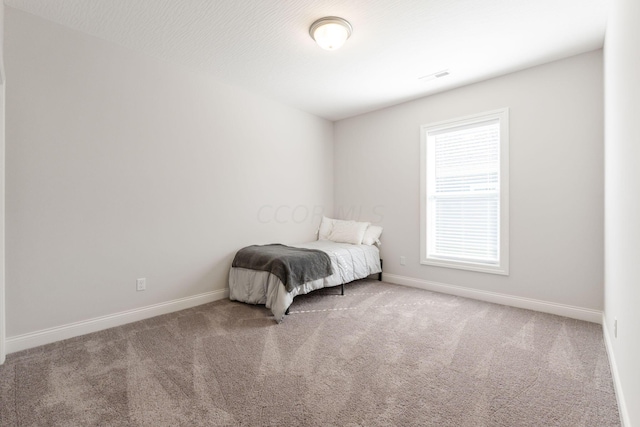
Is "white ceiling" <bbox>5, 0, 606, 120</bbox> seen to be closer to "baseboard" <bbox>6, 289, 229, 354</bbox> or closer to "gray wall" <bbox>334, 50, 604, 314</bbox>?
"gray wall" <bbox>334, 50, 604, 314</bbox>

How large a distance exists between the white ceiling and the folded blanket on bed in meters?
2.03

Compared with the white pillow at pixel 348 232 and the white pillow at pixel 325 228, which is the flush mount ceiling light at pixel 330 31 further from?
the white pillow at pixel 325 228

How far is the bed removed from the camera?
3.12 meters

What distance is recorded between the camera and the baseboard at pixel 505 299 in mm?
2963

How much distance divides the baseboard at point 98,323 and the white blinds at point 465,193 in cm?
302

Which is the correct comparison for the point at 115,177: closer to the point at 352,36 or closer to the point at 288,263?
the point at 288,263

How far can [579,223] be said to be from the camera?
3000mm

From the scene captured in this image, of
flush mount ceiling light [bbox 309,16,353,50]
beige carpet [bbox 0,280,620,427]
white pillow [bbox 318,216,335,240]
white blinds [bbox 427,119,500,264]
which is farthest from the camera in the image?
white pillow [bbox 318,216,335,240]

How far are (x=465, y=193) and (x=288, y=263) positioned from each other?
94.4 inches

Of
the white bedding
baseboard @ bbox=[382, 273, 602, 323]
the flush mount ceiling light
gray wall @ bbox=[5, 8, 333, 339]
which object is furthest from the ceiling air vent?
baseboard @ bbox=[382, 273, 602, 323]

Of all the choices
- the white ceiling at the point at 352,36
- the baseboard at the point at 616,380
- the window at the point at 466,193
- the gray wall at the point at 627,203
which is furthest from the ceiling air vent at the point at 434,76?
the baseboard at the point at 616,380

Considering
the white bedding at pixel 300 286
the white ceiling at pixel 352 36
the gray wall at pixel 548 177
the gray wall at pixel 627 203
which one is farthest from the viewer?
the white bedding at pixel 300 286

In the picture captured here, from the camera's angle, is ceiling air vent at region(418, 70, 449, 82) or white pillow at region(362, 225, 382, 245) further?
white pillow at region(362, 225, 382, 245)

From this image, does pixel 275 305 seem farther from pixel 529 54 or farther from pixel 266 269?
pixel 529 54
